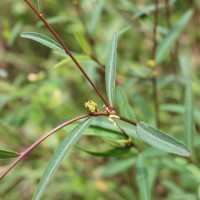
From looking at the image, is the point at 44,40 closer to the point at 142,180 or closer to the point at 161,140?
the point at 161,140

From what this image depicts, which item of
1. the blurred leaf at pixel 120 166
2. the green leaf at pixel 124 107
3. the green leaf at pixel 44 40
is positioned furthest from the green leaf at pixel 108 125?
the blurred leaf at pixel 120 166

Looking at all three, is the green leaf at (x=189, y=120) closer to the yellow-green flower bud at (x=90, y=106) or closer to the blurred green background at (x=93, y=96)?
the blurred green background at (x=93, y=96)

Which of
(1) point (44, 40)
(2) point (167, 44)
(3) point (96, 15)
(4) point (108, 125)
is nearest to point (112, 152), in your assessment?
(4) point (108, 125)

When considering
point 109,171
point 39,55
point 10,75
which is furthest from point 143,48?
point 109,171

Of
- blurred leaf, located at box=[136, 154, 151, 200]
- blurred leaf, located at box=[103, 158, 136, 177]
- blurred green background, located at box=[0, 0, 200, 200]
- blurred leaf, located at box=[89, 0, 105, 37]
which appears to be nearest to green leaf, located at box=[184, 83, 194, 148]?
blurred green background, located at box=[0, 0, 200, 200]

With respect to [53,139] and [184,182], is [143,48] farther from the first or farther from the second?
[184,182]

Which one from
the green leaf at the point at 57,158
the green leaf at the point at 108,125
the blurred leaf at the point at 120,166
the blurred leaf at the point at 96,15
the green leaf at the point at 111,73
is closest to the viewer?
the green leaf at the point at 57,158
